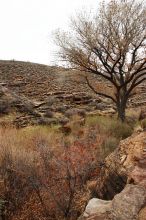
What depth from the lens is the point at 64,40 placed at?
19266mm

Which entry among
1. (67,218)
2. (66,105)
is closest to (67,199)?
(67,218)

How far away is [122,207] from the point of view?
4.19 metres

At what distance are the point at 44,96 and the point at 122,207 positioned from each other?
19524mm

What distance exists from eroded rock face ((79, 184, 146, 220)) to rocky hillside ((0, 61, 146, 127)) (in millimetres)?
12164

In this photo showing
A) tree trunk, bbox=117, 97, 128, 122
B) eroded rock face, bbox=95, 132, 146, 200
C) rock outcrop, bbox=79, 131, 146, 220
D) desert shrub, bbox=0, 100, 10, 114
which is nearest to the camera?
rock outcrop, bbox=79, 131, 146, 220

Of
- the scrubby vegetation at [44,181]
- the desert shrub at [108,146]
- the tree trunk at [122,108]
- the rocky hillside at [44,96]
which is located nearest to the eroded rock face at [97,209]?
the scrubby vegetation at [44,181]

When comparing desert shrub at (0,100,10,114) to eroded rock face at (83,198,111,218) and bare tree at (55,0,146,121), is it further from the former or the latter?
eroded rock face at (83,198,111,218)

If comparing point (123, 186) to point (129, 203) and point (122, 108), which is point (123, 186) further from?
point (122, 108)

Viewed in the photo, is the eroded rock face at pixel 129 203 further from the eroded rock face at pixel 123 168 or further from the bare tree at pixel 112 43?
Result: the bare tree at pixel 112 43

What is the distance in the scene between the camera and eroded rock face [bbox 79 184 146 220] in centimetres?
407

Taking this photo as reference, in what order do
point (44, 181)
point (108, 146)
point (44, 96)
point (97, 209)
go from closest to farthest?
point (97, 209) → point (44, 181) → point (108, 146) → point (44, 96)

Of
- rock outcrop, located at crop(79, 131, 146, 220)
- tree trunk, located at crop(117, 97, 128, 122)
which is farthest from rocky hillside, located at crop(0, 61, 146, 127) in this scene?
rock outcrop, located at crop(79, 131, 146, 220)

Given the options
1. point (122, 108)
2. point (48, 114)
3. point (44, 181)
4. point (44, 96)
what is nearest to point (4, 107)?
point (48, 114)

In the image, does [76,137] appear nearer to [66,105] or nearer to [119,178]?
[66,105]
